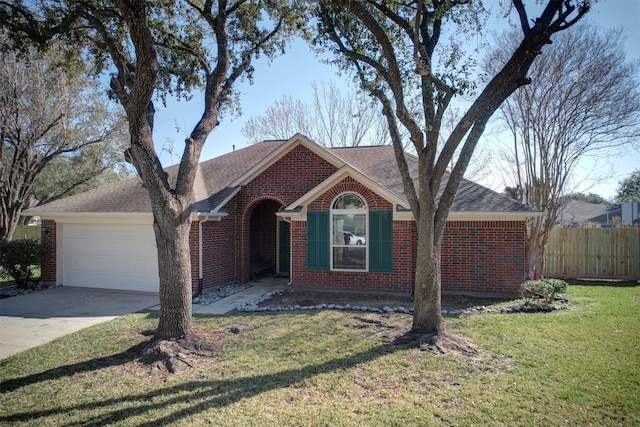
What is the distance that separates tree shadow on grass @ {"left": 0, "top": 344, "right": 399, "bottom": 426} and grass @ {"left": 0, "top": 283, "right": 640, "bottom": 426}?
0.05 ft

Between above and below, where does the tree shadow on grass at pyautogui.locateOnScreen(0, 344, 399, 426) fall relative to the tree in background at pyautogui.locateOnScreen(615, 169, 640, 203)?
below

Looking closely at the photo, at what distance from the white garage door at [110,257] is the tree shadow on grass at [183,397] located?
20.5 ft

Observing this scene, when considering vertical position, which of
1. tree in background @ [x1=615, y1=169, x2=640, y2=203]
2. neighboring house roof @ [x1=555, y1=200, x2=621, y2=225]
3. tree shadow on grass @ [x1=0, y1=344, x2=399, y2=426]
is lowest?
tree shadow on grass @ [x1=0, y1=344, x2=399, y2=426]

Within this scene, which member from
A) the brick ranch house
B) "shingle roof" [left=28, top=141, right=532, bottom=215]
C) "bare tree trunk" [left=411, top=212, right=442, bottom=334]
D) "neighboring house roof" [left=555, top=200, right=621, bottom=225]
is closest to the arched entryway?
the brick ranch house

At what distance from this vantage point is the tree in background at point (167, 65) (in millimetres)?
6340

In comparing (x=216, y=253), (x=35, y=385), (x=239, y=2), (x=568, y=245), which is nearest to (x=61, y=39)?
(x=239, y=2)

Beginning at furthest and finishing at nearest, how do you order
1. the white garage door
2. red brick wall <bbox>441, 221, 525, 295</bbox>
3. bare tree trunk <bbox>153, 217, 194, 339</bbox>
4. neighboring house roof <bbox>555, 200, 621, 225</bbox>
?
neighboring house roof <bbox>555, 200, 621, 225</bbox> → the white garage door → red brick wall <bbox>441, 221, 525, 295</bbox> → bare tree trunk <bbox>153, 217, 194, 339</bbox>

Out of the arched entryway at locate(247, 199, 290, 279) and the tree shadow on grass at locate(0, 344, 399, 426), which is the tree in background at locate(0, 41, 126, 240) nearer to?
the arched entryway at locate(247, 199, 290, 279)

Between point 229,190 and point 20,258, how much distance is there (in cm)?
678

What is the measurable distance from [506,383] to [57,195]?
77.2 feet

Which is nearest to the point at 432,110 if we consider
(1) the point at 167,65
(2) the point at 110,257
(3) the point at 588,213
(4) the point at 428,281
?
(4) the point at 428,281

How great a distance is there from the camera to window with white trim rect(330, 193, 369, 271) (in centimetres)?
1155

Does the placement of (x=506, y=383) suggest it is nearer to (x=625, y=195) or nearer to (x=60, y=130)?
(x=60, y=130)

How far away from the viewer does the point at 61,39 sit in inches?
365
